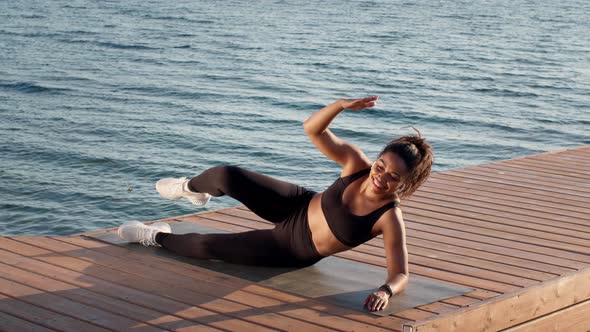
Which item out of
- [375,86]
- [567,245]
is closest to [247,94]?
[375,86]

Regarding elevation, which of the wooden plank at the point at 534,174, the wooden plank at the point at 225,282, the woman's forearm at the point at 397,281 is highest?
the wooden plank at the point at 534,174

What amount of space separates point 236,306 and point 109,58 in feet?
54.7

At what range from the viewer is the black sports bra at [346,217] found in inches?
168

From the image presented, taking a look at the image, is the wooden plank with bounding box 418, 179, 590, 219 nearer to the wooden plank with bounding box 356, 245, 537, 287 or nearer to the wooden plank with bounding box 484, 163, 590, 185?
the wooden plank with bounding box 484, 163, 590, 185

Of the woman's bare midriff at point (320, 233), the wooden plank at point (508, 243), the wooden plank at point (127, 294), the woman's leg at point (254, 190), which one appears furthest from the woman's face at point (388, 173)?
the wooden plank at point (508, 243)

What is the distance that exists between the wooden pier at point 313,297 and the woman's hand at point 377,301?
1.8 inches

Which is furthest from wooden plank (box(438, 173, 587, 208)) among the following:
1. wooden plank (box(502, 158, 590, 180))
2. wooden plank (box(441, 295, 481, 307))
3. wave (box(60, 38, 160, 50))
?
wave (box(60, 38, 160, 50))

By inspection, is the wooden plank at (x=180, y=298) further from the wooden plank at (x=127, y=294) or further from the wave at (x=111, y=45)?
the wave at (x=111, y=45)

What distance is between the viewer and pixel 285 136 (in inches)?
528

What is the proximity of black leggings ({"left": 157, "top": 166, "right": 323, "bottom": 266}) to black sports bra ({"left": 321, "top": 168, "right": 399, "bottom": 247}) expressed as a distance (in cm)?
20

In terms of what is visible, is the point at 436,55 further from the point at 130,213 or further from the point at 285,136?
the point at 130,213

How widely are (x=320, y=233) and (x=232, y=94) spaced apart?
1220 centimetres

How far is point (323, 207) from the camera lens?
14.5ft

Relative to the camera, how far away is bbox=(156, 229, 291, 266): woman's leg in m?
4.65
